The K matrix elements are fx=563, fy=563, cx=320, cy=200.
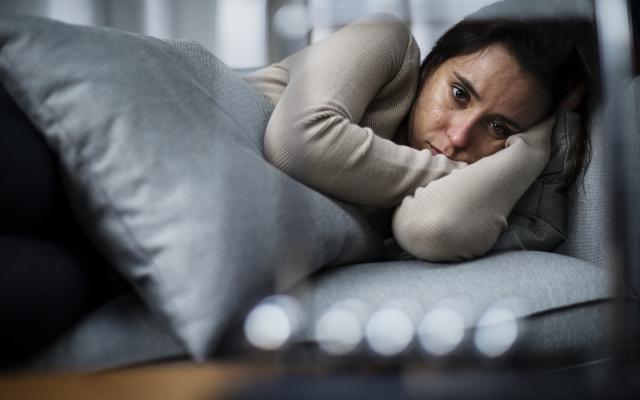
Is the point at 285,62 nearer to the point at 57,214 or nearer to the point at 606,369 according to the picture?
the point at 57,214

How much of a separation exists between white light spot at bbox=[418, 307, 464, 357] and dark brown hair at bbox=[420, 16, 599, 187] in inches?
12.0

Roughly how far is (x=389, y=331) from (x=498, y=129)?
0.40 meters

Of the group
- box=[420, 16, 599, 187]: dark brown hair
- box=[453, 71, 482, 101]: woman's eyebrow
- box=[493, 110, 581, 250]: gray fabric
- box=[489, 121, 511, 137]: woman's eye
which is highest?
box=[420, 16, 599, 187]: dark brown hair

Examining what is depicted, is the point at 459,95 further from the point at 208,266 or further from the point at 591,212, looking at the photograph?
the point at 208,266

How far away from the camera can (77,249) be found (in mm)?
558

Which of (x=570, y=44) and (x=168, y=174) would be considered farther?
(x=570, y=44)

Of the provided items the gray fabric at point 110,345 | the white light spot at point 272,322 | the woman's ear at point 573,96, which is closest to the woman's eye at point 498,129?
the woman's ear at point 573,96

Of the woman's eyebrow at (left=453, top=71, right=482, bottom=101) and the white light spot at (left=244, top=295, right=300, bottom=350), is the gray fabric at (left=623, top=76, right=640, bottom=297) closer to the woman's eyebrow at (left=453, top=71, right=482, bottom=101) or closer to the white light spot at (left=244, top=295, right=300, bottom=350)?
the woman's eyebrow at (left=453, top=71, right=482, bottom=101)

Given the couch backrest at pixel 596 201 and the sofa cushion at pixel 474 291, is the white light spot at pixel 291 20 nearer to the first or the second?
the sofa cushion at pixel 474 291

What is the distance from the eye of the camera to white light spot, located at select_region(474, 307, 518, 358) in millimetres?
502

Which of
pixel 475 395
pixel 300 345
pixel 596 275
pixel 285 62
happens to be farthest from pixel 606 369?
pixel 285 62

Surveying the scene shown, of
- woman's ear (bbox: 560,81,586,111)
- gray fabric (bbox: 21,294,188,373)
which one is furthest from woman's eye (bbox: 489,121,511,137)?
gray fabric (bbox: 21,294,188,373)

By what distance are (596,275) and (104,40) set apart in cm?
60

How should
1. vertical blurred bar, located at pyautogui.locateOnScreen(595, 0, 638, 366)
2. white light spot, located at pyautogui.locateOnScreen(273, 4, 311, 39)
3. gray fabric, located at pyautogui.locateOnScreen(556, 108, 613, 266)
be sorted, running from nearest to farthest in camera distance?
vertical blurred bar, located at pyautogui.locateOnScreen(595, 0, 638, 366)
white light spot, located at pyautogui.locateOnScreen(273, 4, 311, 39)
gray fabric, located at pyautogui.locateOnScreen(556, 108, 613, 266)
